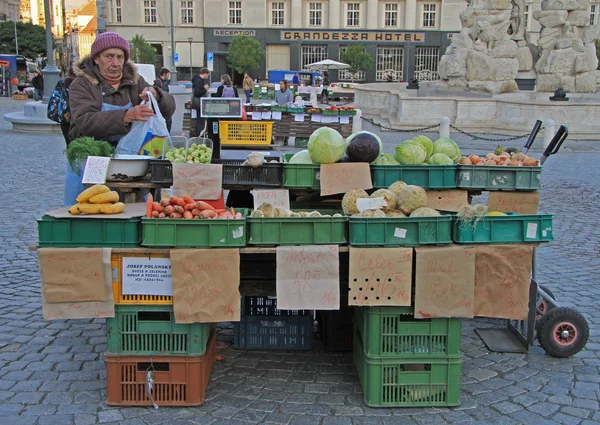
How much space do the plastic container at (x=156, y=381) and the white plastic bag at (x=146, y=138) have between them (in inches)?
74.7

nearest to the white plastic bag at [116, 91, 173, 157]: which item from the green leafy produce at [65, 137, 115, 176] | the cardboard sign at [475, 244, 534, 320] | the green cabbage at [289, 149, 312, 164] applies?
the green leafy produce at [65, 137, 115, 176]

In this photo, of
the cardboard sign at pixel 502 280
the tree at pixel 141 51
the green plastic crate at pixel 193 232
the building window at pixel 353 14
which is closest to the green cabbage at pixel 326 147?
the green plastic crate at pixel 193 232

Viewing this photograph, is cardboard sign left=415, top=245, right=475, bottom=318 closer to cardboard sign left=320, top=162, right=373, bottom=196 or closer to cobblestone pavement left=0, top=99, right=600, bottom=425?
cobblestone pavement left=0, top=99, right=600, bottom=425

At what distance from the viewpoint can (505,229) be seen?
4.44 meters

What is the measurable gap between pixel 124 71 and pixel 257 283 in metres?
2.19

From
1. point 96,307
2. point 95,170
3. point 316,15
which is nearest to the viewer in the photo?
point 96,307

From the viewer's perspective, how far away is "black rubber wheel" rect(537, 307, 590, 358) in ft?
16.6

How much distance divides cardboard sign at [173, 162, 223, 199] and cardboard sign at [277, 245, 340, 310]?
0.96 meters

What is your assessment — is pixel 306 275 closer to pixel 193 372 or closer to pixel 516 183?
pixel 193 372

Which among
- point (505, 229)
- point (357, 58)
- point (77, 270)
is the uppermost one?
point (357, 58)

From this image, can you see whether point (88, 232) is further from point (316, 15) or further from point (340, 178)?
point (316, 15)

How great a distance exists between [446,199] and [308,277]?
147cm

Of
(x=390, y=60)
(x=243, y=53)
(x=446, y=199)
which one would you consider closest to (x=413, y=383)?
(x=446, y=199)

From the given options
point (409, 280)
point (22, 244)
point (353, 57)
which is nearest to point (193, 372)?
point (409, 280)
